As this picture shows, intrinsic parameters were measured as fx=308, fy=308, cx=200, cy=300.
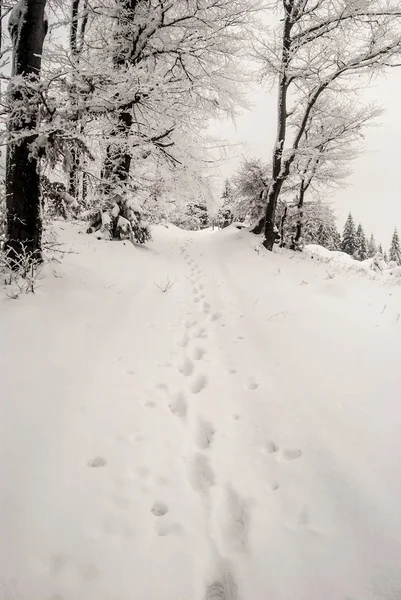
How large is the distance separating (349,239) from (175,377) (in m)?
53.7

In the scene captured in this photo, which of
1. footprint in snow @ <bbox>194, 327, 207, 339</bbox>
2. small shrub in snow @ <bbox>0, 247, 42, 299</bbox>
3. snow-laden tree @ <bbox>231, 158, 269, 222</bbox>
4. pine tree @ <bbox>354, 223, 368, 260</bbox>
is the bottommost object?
pine tree @ <bbox>354, 223, 368, 260</bbox>

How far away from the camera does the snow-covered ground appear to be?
5.24ft

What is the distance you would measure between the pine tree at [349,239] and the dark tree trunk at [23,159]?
52.6 metres

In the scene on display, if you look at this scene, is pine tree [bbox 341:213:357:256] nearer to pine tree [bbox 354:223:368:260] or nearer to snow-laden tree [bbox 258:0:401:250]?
pine tree [bbox 354:223:368:260]

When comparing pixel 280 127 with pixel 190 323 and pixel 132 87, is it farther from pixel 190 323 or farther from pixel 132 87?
pixel 190 323

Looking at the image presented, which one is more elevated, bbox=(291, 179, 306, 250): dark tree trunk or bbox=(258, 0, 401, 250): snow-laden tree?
bbox=(258, 0, 401, 250): snow-laden tree

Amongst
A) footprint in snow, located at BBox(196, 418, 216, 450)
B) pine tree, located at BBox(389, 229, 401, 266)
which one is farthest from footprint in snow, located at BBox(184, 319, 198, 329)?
pine tree, located at BBox(389, 229, 401, 266)

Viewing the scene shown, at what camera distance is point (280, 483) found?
2.17m

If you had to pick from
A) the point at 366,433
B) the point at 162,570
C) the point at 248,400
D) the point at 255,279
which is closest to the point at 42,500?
the point at 162,570

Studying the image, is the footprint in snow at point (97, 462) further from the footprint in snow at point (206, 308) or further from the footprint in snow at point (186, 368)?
the footprint in snow at point (206, 308)

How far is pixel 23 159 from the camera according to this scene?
4594mm

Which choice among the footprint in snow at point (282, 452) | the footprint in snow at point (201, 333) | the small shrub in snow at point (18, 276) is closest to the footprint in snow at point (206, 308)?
the footprint in snow at point (201, 333)

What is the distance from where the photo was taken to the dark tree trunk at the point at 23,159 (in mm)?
4555

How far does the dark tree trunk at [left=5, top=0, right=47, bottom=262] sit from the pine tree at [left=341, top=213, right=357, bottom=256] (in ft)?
173
